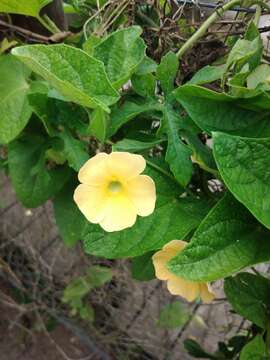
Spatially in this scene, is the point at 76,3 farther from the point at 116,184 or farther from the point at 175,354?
the point at 175,354

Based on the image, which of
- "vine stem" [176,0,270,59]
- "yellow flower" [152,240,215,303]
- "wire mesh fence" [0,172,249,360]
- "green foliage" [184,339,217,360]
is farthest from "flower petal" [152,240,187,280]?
"wire mesh fence" [0,172,249,360]

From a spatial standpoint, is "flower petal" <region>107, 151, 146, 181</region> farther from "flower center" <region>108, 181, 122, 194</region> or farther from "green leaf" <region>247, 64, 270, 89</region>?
"green leaf" <region>247, 64, 270, 89</region>

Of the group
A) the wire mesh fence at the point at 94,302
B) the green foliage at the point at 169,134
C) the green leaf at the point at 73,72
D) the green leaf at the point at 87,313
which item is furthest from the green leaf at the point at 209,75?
the green leaf at the point at 87,313

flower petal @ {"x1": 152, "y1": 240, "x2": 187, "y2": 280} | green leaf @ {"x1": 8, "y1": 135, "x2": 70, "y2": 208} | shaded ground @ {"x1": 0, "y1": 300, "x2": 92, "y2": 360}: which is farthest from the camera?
shaded ground @ {"x1": 0, "y1": 300, "x2": 92, "y2": 360}

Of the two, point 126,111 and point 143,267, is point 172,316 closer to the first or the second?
point 143,267

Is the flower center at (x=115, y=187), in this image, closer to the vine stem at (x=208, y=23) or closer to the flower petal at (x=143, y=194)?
the flower petal at (x=143, y=194)

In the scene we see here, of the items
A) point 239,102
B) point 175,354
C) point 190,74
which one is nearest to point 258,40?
point 239,102
